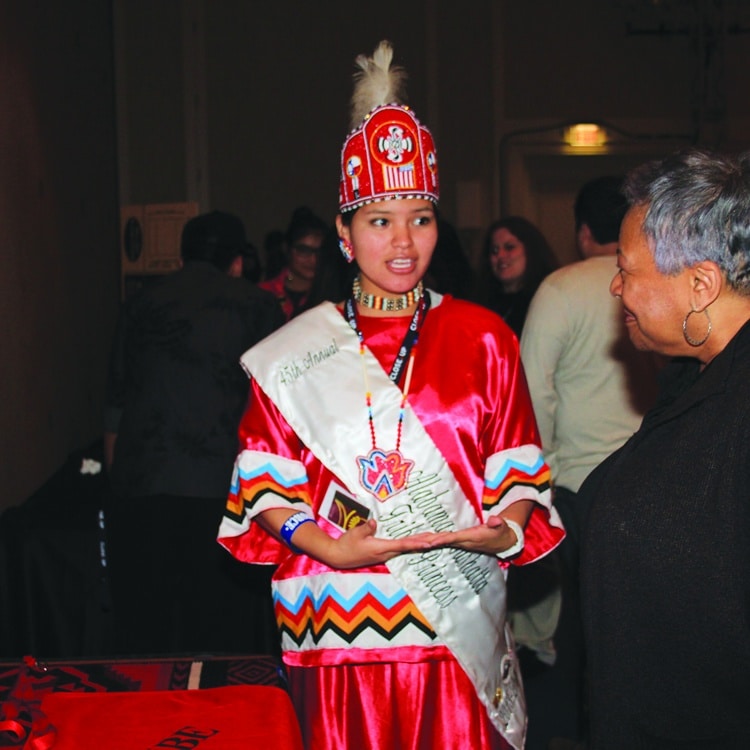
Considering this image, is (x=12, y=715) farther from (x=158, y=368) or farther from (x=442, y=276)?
(x=158, y=368)

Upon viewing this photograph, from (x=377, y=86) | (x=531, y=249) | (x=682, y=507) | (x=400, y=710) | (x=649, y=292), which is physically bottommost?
(x=400, y=710)

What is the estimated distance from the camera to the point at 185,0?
6.48 metres

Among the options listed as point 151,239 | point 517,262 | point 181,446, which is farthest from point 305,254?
point 181,446

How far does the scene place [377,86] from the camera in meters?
1.91

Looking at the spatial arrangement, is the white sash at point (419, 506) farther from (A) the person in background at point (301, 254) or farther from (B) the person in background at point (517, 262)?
(A) the person in background at point (301, 254)

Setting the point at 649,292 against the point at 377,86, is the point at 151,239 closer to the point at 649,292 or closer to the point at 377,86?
the point at 377,86

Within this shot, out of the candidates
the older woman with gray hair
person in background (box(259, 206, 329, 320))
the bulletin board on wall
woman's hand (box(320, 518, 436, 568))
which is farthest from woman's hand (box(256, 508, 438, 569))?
the bulletin board on wall

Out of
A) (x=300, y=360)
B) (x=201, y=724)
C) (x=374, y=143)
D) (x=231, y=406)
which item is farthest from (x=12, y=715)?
(x=231, y=406)

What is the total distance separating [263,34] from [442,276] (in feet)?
15.9

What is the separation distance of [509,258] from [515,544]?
6.77ft

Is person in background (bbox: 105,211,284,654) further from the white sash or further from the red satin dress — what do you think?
the white sash

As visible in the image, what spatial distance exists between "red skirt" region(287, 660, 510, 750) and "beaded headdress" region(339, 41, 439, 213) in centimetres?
82

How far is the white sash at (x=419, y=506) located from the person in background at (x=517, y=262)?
184cm

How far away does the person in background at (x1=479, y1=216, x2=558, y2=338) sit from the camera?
3.62 meters
